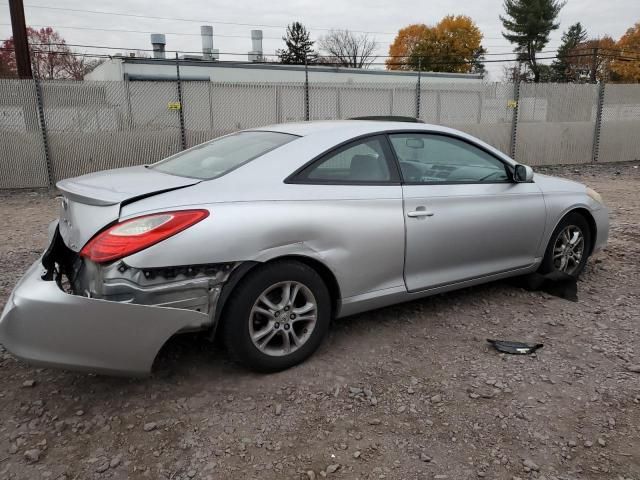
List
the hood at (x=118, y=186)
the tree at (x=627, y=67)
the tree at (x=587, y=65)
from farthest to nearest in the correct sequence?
1. the tree at (x=587, y=65)
2. the tree at (x=627, y=67)
3. the hood at (x=118, y=186)

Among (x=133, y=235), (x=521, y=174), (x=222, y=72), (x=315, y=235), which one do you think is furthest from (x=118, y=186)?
(x=222, y=72)

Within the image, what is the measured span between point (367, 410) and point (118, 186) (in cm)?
180

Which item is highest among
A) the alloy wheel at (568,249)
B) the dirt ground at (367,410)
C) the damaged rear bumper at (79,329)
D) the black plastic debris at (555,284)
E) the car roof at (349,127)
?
the car roof at (349,127)

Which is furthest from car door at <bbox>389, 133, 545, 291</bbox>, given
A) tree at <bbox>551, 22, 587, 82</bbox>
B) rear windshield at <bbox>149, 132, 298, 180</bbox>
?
tree at <bbox>551, 22, 587, 82</bbox>

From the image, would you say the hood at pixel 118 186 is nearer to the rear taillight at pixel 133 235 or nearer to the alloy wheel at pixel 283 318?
the rear taillight at pixel 133 235

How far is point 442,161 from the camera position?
378 cm

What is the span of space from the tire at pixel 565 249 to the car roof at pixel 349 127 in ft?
4.52

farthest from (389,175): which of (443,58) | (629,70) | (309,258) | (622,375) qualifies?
(443,58)

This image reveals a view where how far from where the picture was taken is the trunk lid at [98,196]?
2.59 m

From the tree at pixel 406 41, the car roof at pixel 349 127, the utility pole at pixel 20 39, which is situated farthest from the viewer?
the tree at pixel 406 41

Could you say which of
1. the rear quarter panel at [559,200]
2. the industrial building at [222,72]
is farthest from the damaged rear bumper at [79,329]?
the industrial building at [222,72]

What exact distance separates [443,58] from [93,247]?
61250 millimetres

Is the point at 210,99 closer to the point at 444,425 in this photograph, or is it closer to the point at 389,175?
the point at 389,175

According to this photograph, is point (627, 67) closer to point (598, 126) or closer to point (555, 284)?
point (598, 126)
